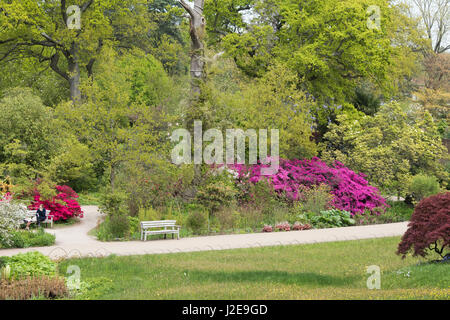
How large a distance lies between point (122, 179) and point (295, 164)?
6223 millimetres

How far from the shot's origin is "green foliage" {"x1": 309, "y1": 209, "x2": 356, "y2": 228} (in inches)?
623

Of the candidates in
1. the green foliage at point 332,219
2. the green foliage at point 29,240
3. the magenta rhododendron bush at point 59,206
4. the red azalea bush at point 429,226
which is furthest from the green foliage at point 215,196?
the red azalea bush at point 429,226

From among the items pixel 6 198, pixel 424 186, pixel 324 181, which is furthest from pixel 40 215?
pixel 424 186

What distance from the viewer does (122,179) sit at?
1719 centimetres

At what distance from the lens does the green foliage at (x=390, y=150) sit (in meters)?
19.5

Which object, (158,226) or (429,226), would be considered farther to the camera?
(158,226)

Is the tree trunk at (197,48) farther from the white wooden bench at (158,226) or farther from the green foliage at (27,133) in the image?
the green foliage at (27,133)

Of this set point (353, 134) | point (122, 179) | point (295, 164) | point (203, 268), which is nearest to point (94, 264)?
point (203, 268)

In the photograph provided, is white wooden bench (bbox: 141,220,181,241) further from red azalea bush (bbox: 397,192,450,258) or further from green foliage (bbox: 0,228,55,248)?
red azalea bush (bbox: 397,192,450,258)

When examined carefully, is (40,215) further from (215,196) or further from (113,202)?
(215,196)

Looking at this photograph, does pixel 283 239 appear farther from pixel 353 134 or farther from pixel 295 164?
pixel 353 134

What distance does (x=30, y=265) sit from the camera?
9.05m

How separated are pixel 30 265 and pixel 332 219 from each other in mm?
9700
